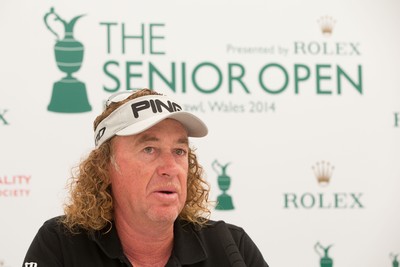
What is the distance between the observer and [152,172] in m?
1.56

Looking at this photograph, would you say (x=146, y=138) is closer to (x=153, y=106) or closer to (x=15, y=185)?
(x=153, y=106)

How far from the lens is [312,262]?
275cm

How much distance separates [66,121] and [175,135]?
3.73 feet

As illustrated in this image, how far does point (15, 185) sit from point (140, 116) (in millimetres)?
1192

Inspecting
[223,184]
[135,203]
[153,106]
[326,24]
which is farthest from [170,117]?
[326,24]

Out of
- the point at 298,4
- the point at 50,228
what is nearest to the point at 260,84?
the point at 298,4

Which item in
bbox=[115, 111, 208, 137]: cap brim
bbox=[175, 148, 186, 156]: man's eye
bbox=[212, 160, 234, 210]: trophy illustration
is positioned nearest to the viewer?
bbox=[115, 111, 208, 137]: cap brim

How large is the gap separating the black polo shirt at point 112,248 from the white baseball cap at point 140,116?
0.26 meters

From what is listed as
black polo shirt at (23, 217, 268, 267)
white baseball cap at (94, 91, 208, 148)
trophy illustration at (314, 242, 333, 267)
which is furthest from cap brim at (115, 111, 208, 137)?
trophy illustration at (314, 242, 333, 267)

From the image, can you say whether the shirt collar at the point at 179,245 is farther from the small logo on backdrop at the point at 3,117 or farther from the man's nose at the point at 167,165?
the small logo on backdrop at the point at 3,117

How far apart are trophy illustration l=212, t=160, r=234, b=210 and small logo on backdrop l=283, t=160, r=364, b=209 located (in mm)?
265

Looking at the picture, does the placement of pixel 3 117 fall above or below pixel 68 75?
below

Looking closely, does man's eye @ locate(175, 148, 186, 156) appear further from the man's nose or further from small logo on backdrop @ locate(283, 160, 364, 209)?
small logo on backdrop @ locate(283, 160, 364, 209)

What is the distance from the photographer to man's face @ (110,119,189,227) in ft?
5.07
